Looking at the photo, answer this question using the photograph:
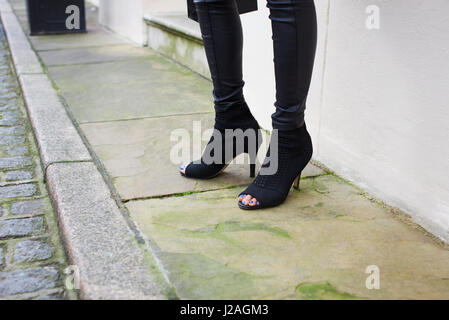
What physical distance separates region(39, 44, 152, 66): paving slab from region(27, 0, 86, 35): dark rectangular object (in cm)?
103

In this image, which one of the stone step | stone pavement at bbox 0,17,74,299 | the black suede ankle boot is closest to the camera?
stone pavement at bbox 0,17,74,299

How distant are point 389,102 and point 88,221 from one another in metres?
1.07

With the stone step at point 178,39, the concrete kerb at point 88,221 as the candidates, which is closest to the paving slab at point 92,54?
the stone step at point 178,39

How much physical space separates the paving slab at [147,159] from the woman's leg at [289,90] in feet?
0.82

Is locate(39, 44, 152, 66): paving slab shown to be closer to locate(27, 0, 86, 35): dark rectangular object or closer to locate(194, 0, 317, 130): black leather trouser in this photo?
locate(27, 0, 86, 35): dark rectangular object

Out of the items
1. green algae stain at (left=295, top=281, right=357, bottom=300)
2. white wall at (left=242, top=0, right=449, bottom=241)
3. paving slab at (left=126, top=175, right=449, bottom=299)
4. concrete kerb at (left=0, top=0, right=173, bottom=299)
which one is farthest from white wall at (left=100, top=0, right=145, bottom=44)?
green algae stain at (left=295, top=281, right=357, bottom=300)

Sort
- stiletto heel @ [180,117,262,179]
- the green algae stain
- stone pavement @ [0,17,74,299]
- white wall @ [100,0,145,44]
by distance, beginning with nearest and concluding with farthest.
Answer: the green algae stain → stone pavement @ [0,17,74,299] → stiletto heel @ [180,117,262,179] → white wall @ [100,0,145,44]

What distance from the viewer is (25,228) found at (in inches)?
70.7

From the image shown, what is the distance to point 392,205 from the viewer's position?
187 centimetres

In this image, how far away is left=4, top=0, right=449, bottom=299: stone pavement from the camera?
139 centimetres

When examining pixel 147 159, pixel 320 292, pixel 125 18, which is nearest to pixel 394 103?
pixel 320 292

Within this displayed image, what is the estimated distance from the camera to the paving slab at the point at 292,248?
4.50ft

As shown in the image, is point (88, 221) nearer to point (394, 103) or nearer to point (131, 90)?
point (394, 103)
